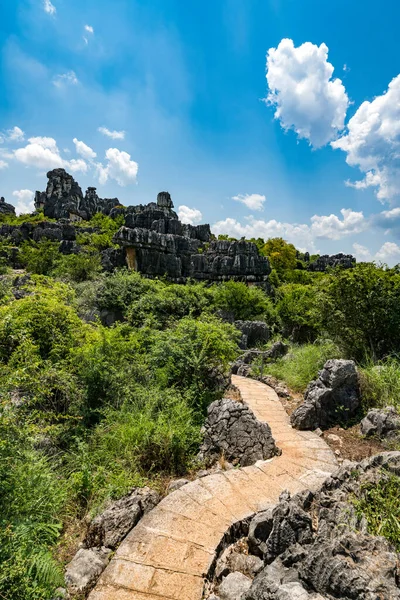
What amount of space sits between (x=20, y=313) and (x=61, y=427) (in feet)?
9.43

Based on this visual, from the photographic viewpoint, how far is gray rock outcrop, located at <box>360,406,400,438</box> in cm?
434

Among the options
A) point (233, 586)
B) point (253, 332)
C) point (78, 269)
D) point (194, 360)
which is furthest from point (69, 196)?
point (233, 586)

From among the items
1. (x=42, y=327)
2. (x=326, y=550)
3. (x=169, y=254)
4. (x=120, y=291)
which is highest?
(x=169, y=254)

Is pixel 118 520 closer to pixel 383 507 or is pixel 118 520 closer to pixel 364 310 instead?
pixel 383 507

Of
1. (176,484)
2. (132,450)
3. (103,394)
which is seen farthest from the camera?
(103,394)

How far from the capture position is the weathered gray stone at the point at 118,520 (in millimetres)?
2777

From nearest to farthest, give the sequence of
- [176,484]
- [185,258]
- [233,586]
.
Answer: [233,586]
[176,484]
[185,258]

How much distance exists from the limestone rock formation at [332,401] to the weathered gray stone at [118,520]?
10.0 ft

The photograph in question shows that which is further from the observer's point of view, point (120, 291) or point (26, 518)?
point (120, 291)

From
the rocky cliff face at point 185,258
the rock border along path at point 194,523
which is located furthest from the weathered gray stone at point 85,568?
the rocky cliff face at point 185,258

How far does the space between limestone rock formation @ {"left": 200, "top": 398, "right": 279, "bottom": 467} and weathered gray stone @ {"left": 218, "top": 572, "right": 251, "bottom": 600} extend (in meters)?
1.89

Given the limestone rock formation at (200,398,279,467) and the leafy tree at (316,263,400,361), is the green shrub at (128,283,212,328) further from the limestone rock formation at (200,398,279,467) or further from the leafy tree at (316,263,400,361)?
the limestone rock formation at (200,398,279,467)

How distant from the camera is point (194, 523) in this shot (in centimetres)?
289

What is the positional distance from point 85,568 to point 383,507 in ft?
8.00
